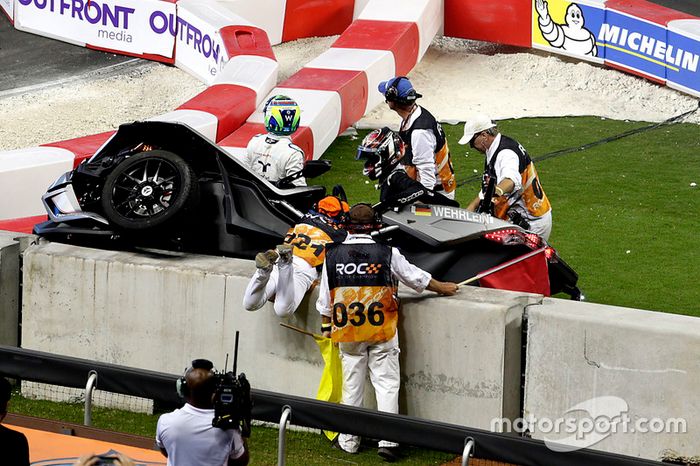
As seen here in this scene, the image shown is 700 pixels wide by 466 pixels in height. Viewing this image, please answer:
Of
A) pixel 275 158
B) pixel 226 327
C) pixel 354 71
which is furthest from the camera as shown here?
pixel 354 71

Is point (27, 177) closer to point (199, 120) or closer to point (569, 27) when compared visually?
point (199, 120)

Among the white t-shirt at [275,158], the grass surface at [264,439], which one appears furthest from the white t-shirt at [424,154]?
the grass surface at [264,439]

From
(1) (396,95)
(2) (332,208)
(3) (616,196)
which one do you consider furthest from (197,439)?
(3) (616,196)

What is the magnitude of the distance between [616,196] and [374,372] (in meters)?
5.46

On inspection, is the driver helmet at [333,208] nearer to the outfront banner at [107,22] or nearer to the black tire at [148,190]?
the black tire at [148,190]

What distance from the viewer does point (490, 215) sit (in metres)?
8.88

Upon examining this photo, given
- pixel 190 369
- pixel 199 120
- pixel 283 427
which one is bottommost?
pixel 283 427

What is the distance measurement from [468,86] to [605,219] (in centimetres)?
449

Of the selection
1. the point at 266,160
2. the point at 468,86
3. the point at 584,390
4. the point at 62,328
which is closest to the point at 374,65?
the point at 468,86

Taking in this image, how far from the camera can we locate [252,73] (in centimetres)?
1386

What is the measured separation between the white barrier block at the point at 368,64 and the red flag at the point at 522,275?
5915 millimetres

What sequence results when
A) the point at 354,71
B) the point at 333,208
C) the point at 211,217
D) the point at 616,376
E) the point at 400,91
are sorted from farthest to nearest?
1. the point at 354,71
2. the point at 400,91
3. the point at 211,217
4. the point at 333,208
5. the point at 616,376

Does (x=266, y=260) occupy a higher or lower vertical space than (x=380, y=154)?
lower

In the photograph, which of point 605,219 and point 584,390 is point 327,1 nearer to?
point 605,219
